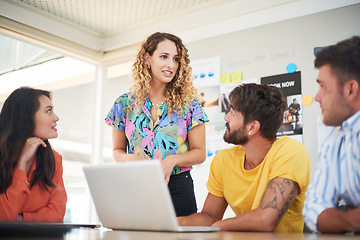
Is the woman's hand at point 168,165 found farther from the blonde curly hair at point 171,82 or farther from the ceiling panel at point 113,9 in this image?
the ceiling panel at point 113,9

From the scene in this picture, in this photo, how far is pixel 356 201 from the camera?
4.23 feet

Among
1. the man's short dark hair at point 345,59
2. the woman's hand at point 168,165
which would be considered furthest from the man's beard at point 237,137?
the man's short dark hair at point 345,59

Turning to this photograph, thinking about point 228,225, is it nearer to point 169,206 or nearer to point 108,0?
point 169,206

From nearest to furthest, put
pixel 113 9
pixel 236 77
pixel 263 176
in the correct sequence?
pixel 263 176, pixel 236 77, pixel 113 9

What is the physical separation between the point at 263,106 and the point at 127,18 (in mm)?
1868

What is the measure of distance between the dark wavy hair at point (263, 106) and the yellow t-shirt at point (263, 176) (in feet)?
0.26

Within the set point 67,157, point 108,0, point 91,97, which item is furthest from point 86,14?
point 67,157

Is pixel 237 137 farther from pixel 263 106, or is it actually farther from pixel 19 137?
pixel 19 137

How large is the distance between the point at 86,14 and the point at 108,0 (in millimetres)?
343

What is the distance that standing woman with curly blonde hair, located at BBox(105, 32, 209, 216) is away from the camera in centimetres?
184

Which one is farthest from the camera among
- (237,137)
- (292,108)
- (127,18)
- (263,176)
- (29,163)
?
(127,18)

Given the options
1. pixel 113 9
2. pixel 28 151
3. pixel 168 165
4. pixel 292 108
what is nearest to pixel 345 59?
pixel 168 165

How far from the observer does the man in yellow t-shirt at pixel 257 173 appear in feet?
4.56

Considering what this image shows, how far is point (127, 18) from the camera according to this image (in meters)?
3.25
